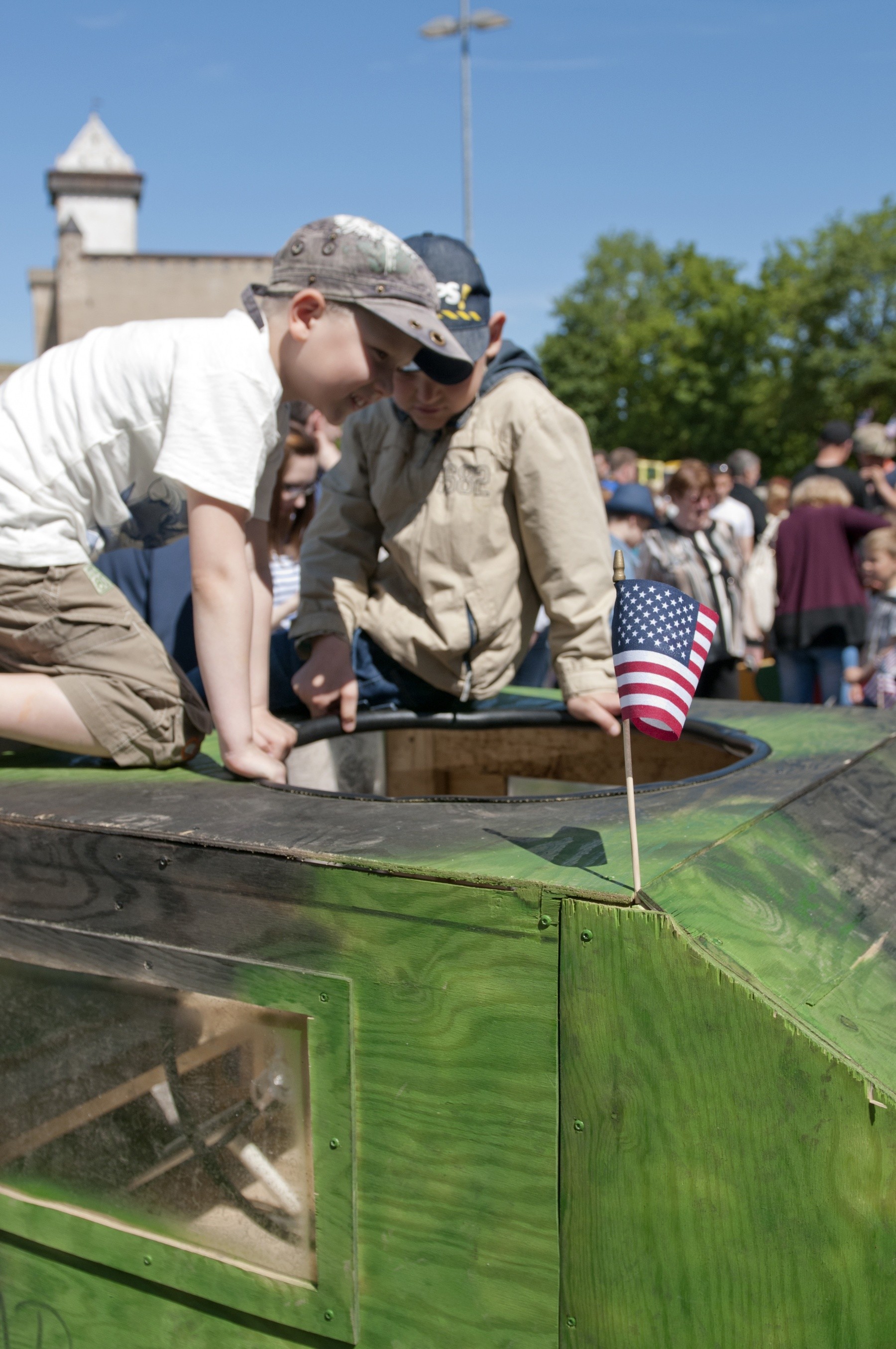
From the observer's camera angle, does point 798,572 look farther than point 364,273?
Yes

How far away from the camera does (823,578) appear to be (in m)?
5.34

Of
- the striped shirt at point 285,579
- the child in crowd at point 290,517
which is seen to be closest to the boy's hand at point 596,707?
the child in crowd at point 290,517

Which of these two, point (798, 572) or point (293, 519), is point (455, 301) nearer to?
point (293, 519)

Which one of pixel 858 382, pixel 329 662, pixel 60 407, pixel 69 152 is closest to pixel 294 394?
pixel 60 407

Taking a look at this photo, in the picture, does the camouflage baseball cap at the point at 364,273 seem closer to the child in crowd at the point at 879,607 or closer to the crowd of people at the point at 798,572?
the crowd of people at the point at 798,572

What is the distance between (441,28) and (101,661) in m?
15.6

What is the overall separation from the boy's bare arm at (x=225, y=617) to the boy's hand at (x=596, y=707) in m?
0.67

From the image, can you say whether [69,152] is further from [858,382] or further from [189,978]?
[189,978]

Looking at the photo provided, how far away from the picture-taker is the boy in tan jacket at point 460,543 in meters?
2.41

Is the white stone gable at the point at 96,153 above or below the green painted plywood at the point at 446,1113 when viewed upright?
above

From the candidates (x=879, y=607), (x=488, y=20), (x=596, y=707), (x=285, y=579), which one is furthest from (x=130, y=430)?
(x=488, y=20)

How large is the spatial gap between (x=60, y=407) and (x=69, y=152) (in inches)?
1560

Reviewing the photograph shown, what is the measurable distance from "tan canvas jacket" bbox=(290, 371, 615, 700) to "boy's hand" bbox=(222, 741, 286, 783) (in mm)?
703

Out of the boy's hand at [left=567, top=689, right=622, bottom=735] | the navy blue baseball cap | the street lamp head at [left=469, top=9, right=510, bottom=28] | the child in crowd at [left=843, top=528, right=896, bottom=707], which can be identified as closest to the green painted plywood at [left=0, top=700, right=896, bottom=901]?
the boy's hand at [left=567, top=689, right=622, bottom=735]
